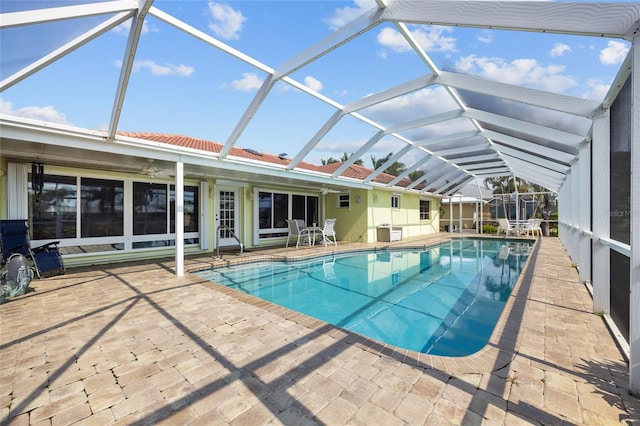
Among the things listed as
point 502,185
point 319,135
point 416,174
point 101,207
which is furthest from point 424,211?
point 101,207

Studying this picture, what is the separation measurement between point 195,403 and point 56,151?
20.9ft

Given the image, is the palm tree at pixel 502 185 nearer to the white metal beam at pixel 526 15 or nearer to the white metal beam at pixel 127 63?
the white metal beam at pixel 526 15

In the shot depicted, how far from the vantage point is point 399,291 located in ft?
20.8

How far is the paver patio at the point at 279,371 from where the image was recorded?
6.66 feet

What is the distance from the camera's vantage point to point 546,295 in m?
4.80

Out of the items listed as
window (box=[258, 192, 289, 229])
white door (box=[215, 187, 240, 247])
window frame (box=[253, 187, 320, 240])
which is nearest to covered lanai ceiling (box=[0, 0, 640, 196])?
white door (box=[215, 187, 240, 247])

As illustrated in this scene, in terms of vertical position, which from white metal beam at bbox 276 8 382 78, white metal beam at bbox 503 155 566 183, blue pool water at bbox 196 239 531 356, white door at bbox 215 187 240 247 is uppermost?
white metal beam at bbox 276 8 382 78

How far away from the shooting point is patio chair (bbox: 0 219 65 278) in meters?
5.53

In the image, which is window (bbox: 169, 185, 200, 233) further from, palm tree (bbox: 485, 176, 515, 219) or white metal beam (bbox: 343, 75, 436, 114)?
palm tree (bbox: 485, 176, 515, 219)

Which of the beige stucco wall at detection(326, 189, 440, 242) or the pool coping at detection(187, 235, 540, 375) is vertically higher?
the beige stucco wall at detection(326, 189, 440, 242)

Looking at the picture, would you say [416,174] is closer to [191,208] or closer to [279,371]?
[191,208]

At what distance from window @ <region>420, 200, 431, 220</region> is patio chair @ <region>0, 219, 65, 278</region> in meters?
18.2

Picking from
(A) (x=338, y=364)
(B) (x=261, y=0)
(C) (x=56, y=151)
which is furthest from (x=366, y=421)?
(C) (x=56, y=151)

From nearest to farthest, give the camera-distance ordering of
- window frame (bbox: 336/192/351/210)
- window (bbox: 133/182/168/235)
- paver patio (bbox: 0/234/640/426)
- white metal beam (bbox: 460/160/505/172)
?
paver patio (bbox: 0/234/640/426), window (bbox: 133/182/168/235), white metal beam (bbox: 460/160/505/172), window frame (bbox: 336/192/351/210)
